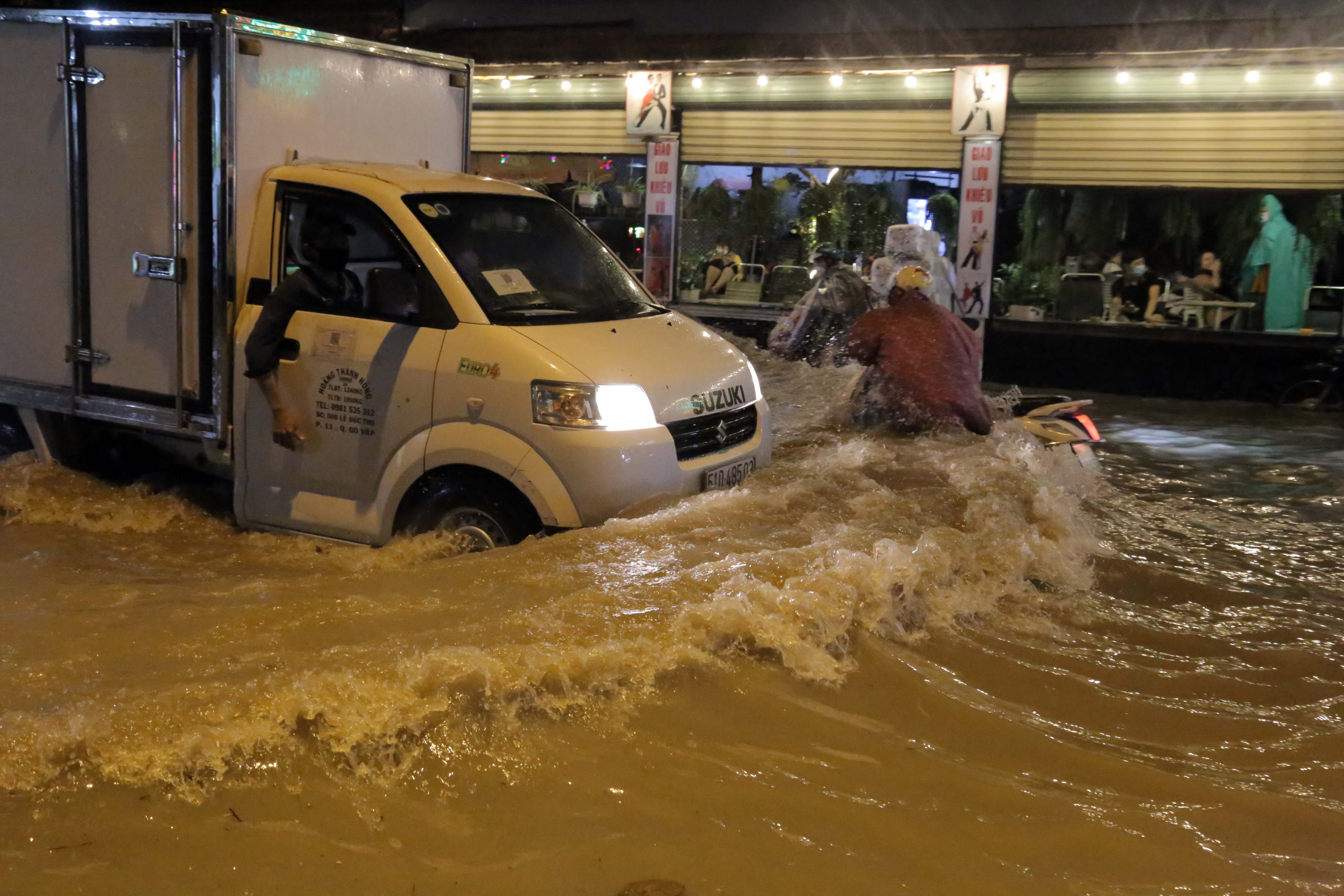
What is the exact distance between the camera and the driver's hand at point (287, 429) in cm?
575

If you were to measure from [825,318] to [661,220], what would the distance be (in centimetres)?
488

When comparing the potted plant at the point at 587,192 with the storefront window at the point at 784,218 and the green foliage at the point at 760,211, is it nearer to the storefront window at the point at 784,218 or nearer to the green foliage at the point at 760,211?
the storefront window at the point at 784,218

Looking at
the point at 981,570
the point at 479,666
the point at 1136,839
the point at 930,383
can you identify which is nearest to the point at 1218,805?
the point at 1136,839

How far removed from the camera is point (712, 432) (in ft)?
18.8

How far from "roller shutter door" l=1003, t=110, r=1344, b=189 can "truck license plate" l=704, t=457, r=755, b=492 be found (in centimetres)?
847

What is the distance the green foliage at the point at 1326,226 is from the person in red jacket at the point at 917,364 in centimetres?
717

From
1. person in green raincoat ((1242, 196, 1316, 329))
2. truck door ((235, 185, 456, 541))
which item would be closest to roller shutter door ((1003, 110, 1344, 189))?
person in green raincoat ((1242, 196, 1316, 329))

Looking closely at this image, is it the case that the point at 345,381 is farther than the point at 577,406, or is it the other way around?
the point at 345,381

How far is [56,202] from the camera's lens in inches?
251

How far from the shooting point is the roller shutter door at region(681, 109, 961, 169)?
44.8ft

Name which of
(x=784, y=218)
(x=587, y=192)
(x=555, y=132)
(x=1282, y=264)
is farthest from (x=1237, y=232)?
(x=555, y=132)

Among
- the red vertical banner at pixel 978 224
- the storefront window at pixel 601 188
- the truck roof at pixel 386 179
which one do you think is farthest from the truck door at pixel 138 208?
the storefront window at pixel 601 188

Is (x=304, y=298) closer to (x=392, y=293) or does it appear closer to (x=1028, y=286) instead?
(x=392, y=293)

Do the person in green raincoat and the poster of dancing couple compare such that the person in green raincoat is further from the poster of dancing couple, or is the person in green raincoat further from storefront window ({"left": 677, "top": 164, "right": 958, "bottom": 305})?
the poster of dancing couple
